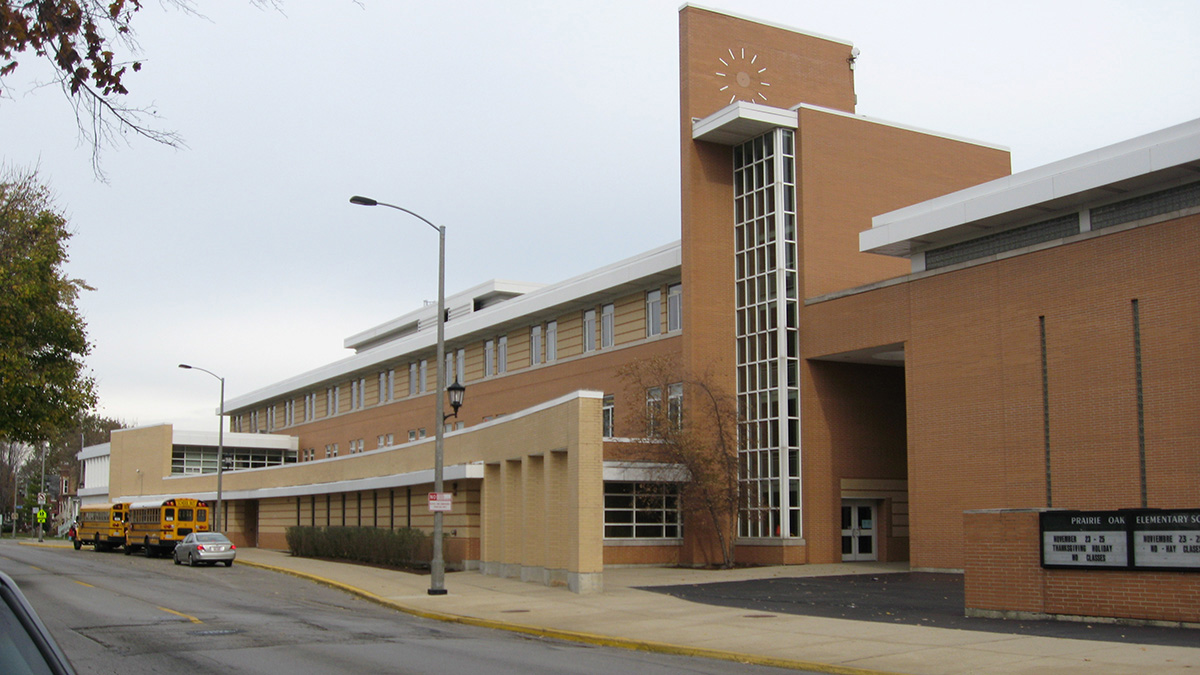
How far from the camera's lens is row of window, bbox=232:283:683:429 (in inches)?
1646

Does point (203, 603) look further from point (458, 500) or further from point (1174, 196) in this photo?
point (1174, 196)

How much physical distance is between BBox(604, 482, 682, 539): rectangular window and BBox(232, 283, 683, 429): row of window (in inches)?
247

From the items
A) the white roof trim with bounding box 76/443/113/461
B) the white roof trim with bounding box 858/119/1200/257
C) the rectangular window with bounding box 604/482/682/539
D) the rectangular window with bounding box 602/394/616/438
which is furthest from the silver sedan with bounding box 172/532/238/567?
the white roof trim with bounding box 76/443/113/461

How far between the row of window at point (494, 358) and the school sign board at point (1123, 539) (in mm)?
18256

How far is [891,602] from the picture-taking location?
22344 mm

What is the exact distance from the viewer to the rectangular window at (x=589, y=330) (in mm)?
45831

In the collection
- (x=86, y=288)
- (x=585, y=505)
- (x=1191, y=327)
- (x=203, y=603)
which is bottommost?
(x=203, y=603)

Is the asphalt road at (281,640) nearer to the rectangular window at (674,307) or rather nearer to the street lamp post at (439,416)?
the street lamp post at (439,416)

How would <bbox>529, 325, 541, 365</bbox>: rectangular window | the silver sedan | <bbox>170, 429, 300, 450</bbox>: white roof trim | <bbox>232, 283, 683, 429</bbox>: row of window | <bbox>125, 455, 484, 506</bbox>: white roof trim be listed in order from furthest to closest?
1. <bbox>170, 429, 300, 450</bbox>: white roof trim
2. <bbox>529, 325, 541, 365</bbox>: rectangular window
3. <bbox>232, 283, 683, 429</bbox>: row of window
4. the silver sedan
5. <bbox>125, 455, 484, 506</bbox>: white roof trim

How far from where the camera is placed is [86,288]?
37156 millimetres

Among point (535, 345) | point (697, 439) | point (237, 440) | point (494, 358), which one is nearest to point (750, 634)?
point (697, 439)

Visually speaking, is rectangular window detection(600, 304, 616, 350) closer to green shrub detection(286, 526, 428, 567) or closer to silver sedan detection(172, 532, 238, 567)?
green shrub detection(286, 526, 428, 567)

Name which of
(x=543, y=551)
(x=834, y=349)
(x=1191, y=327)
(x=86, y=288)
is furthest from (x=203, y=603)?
(x=1191, y=327)

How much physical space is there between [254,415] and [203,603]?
217 feet
